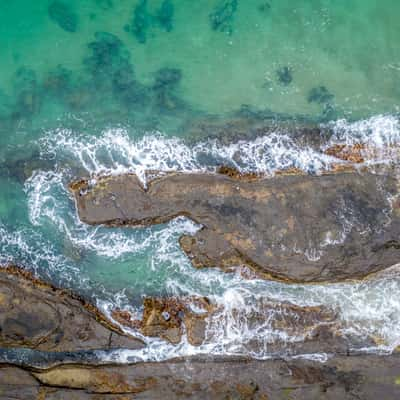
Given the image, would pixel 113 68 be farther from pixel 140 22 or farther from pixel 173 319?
pixel 173 319

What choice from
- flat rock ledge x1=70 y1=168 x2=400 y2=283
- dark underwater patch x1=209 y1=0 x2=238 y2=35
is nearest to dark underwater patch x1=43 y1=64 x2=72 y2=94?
flat rock ledge x1=70 y1=168 x2=400 y2=283

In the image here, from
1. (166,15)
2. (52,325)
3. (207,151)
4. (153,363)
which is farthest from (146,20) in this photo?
(153,363)

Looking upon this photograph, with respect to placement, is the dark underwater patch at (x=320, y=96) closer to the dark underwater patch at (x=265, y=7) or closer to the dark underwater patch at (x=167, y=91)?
the dark underwater patch at (x=265, y=7)

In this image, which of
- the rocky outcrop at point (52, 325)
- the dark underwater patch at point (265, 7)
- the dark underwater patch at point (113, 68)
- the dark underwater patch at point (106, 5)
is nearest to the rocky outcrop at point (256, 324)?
the rocky outcrop at point (52, 325)

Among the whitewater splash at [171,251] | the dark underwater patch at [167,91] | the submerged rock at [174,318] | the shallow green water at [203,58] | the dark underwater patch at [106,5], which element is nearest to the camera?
the whitewater splash at [171,251]

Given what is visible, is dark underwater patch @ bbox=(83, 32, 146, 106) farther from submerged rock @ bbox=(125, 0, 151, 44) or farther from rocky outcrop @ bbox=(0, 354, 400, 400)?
rocky outcrop @ bbox=(0, 354, 400, 400)

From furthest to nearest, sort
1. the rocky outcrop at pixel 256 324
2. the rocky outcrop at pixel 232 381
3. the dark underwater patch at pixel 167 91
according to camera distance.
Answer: the dark underwater patch at pixel 167 91 < the rocky outcrop at pixel 256 324 < the rocky outcrop at pixel 232 381
